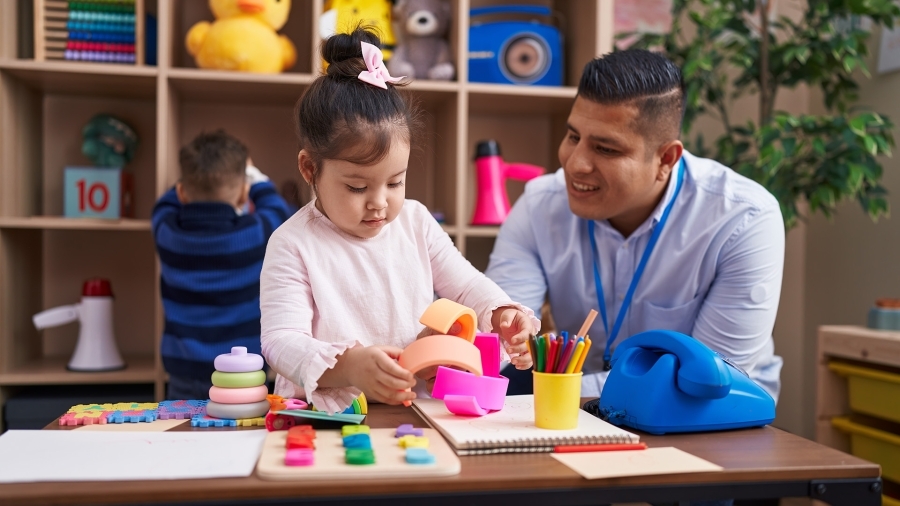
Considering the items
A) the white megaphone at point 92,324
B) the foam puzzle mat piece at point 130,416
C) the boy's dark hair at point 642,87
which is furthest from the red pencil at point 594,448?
the white megaphone at point 92,324

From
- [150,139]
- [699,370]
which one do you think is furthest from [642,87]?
[150,139]

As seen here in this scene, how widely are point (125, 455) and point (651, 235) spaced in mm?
1187

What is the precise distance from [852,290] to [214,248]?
201cm

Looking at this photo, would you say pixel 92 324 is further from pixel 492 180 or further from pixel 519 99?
pixel 519 99

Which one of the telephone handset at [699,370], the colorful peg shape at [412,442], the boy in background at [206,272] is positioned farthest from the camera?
the boy in background at [206,272]

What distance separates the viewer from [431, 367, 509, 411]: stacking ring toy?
1.00 m

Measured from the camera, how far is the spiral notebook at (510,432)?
2.80 feet

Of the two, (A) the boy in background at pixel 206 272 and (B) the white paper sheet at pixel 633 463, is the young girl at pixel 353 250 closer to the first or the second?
(B) the white paper sheet at pixel 633 463

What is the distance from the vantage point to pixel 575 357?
0.92 meters

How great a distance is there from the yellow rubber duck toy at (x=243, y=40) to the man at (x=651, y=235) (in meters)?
0.96

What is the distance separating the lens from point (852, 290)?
8.50ft

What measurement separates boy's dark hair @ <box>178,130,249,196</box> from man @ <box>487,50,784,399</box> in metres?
0.78

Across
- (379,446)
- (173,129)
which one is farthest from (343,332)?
(173,129)

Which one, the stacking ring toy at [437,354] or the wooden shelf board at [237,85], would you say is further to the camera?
the wooden shelf board at [237,85]
